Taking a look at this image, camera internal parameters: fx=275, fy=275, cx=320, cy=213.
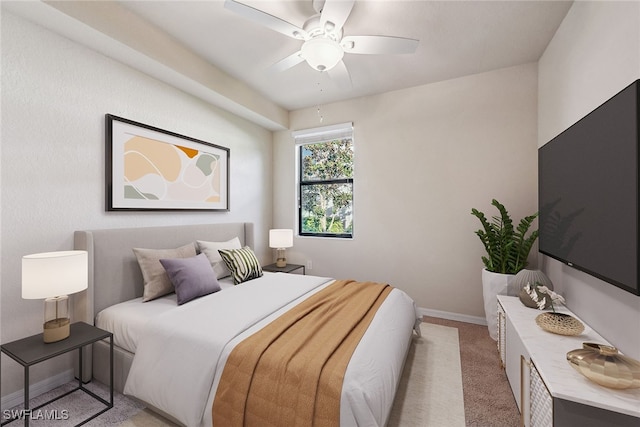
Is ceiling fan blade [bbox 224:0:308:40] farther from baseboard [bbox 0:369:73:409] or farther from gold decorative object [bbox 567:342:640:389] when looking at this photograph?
baseboard [bbox 0:369:73:409]

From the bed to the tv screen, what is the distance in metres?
1.17

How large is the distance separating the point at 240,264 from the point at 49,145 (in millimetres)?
1709

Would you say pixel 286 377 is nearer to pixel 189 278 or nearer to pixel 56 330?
pixel 189 278

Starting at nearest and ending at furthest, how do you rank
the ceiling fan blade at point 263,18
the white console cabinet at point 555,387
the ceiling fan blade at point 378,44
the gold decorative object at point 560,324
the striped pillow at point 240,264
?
the white console cabinet at point 555,387 → the gold decorative object at point 560,324 → the ceiling fan blade at point 263,18 → the ceiling fan blade at point 378,44 → the striped pillow at point 240,264

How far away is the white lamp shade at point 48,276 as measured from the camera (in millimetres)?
1557

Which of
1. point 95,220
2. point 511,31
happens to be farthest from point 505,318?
point 95,220

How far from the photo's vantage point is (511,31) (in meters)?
2.33

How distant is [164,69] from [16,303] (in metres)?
2.08

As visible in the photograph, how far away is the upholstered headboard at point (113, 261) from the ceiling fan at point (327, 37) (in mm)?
1904

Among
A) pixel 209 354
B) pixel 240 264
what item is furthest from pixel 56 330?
pixel 240 264

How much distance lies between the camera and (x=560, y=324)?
1578mm

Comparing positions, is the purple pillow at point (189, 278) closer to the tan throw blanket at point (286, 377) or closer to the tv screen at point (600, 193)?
the tan throw blanket at point (286, 377)

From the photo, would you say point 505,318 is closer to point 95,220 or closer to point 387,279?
point 387,279

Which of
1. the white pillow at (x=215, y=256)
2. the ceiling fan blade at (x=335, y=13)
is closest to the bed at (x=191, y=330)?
the white pillow at (x=215, y=256)
